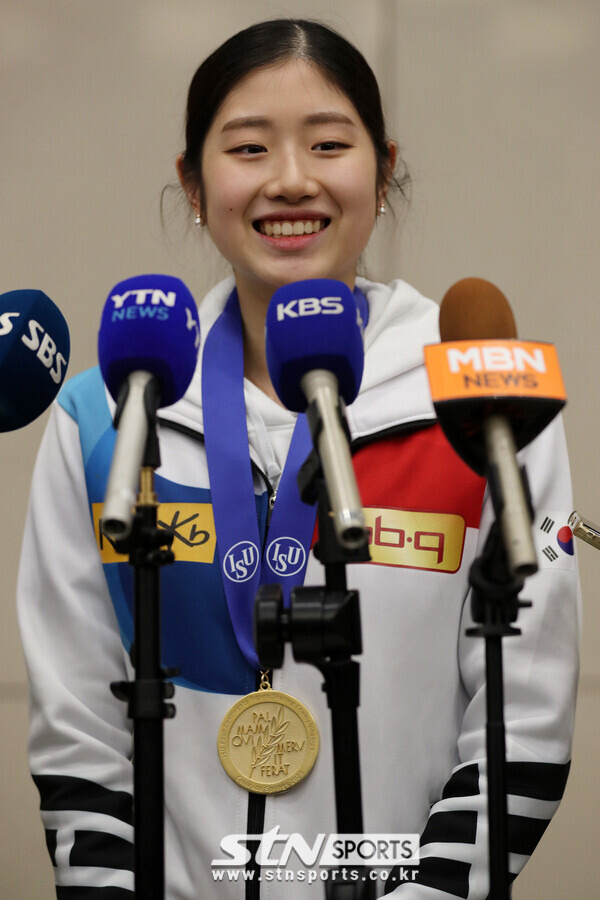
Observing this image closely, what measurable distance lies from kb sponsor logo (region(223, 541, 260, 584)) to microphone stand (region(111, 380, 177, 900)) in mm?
494

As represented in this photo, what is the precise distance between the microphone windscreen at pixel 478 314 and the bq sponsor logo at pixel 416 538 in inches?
15.1

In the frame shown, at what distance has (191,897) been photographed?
133 centimetres

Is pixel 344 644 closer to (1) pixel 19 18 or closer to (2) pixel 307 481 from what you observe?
(2) pixel 307 481

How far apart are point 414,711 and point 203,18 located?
162 centimetres

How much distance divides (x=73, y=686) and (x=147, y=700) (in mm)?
606

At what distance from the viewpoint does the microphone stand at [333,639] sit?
0.80 metres

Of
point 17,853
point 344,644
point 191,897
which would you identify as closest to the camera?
point 344,644

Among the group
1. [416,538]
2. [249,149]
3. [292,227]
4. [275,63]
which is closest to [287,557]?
[416,538]

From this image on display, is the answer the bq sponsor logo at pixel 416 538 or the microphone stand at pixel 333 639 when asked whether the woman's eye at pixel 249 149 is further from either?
the microphone stand at pixel 333 639

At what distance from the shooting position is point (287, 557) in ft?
4.38

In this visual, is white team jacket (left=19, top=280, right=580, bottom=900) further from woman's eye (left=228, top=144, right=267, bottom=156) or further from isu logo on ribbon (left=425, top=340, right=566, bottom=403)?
isu logo on ribbon (left=425, top=340, right=566, bottom=403)

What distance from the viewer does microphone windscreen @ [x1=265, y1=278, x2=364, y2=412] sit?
90cm

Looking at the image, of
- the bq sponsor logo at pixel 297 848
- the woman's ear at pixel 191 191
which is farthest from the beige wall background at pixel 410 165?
the bq sponsor logo at pixel 297 848

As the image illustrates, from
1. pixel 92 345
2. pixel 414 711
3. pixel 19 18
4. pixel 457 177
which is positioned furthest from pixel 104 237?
pixel 414 711
